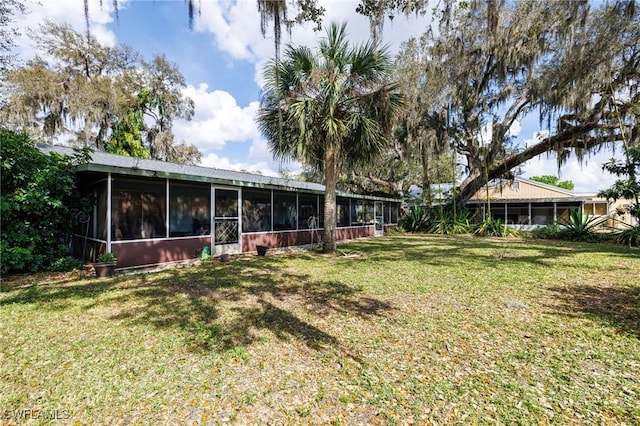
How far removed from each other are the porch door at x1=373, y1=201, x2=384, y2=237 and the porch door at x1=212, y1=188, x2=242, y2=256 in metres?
8.97

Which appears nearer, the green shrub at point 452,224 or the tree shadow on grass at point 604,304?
the tree shadow on grass at point 604,304

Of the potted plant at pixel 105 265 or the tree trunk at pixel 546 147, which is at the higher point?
the tree trunk at pixel 546 147

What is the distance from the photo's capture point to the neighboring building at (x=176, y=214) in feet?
20.7

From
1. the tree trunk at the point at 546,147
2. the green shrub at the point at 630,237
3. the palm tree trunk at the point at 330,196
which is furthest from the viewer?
the tree trunk at the point at 546,147

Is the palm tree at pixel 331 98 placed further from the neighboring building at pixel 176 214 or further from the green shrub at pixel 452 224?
the green shrub at pixel 452 224

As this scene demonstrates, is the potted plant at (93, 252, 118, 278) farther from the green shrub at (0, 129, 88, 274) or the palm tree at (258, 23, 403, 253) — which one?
the palm tree at (258, 23, 403, 253)

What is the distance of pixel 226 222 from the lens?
27.9 ft

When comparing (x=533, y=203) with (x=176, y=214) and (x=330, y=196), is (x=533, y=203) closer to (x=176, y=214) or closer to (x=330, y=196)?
(x=330, y=196)

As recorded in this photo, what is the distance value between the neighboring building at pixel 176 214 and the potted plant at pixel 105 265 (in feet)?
1.03

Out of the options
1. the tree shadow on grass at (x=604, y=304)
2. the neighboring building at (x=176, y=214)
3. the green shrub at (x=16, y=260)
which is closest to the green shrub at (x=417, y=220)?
the neighboring building at (x=176, y=214)

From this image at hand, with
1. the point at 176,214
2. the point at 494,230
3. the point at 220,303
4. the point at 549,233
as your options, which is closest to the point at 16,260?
the point at 176,214

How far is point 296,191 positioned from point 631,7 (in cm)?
997

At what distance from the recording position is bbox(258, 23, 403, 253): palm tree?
7551mm

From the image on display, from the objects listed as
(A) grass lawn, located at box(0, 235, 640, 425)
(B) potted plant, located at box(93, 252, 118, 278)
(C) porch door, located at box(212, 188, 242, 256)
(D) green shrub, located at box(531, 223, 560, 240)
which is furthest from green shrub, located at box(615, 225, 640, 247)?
(B) potted plant, located at box(93, 252, 118, 278)
